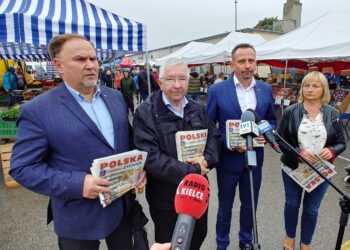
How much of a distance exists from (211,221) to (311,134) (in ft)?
5.35

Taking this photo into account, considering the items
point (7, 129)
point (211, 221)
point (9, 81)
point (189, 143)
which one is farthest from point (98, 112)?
point (9, 81)

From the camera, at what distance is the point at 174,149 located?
6.07 ft

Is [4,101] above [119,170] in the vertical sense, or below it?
below

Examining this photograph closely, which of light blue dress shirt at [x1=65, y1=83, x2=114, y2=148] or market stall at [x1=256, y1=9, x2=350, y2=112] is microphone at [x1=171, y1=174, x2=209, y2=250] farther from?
market stall at [x1=256, y1=9, x2=350, y2=112]

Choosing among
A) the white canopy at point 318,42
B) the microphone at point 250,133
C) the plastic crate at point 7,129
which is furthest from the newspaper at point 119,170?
the white canopy at point 318,42

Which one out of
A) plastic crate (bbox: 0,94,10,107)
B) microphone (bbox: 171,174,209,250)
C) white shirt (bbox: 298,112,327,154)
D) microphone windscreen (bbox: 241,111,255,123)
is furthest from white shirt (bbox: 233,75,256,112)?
plastic crate (bbox: 0,94,10,107)

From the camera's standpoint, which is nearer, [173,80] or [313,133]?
[173,80]

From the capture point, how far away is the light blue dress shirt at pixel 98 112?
162 centimetres

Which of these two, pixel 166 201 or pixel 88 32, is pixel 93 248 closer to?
pixel 166 201

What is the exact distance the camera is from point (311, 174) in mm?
2371

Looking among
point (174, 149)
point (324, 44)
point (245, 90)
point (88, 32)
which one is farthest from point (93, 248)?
point (324, 44)

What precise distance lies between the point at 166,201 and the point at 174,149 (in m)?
0.37

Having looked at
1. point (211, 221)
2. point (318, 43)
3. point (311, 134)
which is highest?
point (318, 43)

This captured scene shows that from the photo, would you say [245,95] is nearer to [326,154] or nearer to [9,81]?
[326,154]
